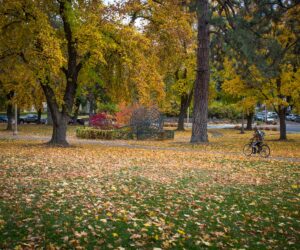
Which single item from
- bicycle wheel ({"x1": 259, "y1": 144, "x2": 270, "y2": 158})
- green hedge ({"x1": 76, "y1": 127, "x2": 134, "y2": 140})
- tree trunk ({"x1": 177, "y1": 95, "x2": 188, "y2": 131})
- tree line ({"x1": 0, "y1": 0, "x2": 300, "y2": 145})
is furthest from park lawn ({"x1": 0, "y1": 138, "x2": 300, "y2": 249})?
tree trunk ({"x1": 177, "y1": 95, "x2": 188, "y2": 131})

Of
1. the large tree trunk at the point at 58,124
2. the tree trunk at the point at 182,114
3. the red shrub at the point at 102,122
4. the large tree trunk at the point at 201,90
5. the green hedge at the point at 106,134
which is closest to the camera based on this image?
the large tree trunk at the point at 58,124

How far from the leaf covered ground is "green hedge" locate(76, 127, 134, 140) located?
15.4 meters

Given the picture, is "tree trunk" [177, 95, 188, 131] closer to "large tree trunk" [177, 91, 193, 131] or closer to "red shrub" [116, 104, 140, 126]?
"large tree trunk" [177, 91, 193, 131]

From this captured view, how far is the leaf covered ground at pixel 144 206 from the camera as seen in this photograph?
5.98 m

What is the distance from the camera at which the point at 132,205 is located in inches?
308

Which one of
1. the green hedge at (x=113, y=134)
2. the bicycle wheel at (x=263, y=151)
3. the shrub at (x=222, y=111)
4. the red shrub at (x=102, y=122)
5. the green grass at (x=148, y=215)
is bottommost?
the green grass at (x=148, y=215)

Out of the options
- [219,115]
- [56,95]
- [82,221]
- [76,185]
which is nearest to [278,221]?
[82,221]

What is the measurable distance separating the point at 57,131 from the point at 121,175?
32.7 feet

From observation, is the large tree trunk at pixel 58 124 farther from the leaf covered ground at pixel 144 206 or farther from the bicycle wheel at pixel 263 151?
the bicycle wheel at pixel 263 151

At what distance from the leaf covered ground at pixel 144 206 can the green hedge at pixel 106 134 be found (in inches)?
606

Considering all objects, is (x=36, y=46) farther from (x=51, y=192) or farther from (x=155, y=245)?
(x=155, y=245)

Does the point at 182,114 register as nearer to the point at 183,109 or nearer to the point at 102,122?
the point at 183,109

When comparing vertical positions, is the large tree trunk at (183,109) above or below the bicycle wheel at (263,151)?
above

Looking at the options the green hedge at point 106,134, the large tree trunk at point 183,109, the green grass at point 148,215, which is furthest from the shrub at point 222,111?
the green grass at point 148,215
